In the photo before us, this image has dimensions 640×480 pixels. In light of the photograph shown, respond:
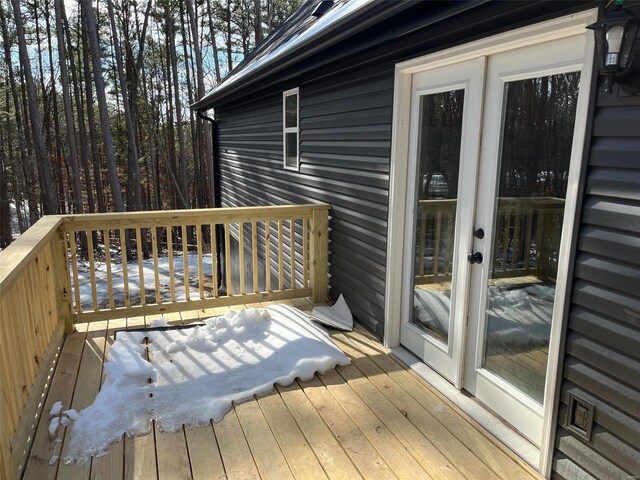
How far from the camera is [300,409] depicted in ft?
8.52

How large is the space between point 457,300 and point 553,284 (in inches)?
26.9

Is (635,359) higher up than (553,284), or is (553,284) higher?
(553,284)

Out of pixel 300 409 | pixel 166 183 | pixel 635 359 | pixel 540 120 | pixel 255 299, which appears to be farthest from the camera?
pixel 166 183

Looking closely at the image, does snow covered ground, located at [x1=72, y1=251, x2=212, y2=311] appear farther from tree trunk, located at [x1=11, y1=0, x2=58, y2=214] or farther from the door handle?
the door handle

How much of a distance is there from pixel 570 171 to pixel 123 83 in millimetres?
15636

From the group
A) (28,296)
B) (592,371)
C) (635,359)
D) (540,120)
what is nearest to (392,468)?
(592,371)

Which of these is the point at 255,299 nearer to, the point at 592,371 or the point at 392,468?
the point at 392,468

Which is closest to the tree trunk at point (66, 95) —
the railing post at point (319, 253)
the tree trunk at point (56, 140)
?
the tree trunk at point (56, 140)

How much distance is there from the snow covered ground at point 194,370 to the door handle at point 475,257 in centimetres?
114

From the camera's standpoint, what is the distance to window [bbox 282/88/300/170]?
5.29 m

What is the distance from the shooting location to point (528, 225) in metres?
2.20

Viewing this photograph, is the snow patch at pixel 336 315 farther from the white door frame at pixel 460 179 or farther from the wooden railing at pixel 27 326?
the wooden railing at pixel 27 326

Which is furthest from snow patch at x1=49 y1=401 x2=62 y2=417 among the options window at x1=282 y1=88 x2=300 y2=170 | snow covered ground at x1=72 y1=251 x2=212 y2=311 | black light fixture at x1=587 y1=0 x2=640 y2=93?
snow covered ground at x1=72 y1=251 x2=212 y2=311

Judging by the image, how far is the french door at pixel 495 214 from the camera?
6.64ft
